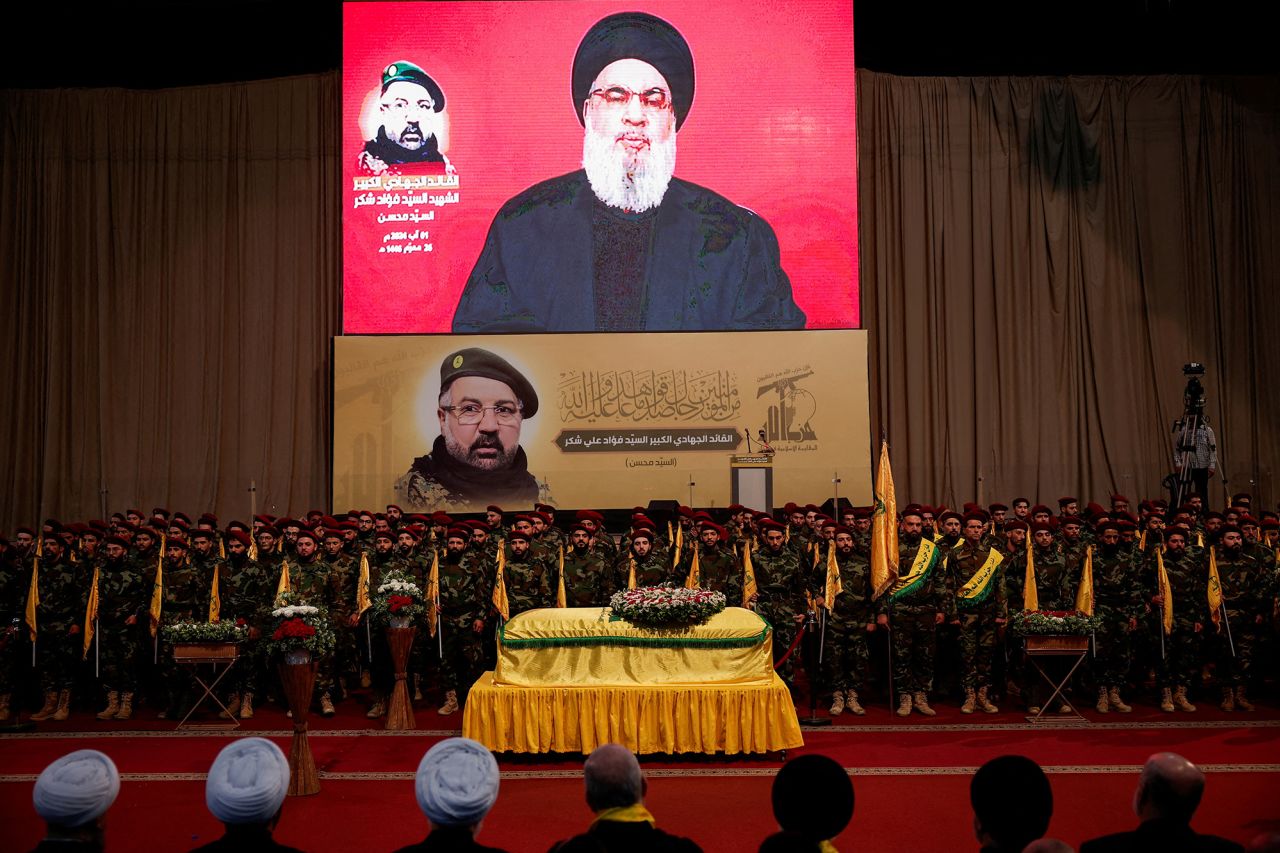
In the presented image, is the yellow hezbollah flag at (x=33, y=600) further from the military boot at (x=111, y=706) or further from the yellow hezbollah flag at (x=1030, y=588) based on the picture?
the yellow hezbollah flag at (x=1030, y=588)

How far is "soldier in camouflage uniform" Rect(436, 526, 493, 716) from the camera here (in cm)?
1010

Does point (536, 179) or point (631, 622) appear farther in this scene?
point (536, 179)

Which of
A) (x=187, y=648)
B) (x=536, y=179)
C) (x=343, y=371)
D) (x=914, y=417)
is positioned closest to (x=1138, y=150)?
(x=914, y=417)

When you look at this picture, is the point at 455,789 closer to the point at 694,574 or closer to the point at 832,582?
the point at 832,582

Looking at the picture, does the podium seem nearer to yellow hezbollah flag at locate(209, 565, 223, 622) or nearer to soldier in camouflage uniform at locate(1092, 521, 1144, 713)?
soldier in camouflage uniform at locate(1092, 521, 1144, 713)

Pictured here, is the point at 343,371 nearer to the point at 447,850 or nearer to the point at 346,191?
the point at 346,191

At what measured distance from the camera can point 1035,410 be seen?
17.3m

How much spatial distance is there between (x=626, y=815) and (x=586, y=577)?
701cm

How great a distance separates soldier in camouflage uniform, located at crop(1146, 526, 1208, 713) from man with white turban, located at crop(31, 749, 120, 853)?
345 inches

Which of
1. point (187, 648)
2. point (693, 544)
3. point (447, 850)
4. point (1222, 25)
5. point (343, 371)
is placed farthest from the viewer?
point (1222, 25)

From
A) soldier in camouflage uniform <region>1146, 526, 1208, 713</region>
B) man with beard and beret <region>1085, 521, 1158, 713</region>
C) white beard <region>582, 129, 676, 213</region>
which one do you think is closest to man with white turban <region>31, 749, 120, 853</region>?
man with beard and beret <region>1085, 521, 1158, 713</region>

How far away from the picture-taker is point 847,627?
9.84 metres

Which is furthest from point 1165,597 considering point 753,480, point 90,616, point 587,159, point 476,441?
point 587,159

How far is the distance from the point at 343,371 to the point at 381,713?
717 centimetres
